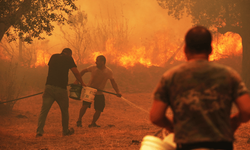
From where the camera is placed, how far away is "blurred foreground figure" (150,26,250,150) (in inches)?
71.7

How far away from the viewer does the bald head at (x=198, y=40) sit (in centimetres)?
194

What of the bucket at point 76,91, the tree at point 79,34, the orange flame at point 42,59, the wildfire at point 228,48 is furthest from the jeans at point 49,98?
the wildfire at point 228,48

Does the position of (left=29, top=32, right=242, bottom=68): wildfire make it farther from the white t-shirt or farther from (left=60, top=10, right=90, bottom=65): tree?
the white t-shirt

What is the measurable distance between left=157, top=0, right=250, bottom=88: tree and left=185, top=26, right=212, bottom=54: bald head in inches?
563

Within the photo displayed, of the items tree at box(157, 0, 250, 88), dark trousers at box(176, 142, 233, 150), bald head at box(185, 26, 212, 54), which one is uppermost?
tree at box(157, 0, 250, 88)

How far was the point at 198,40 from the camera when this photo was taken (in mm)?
A: 1943

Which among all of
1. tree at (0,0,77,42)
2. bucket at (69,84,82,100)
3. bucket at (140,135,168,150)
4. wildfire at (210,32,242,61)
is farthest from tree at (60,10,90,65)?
bucket at (140,135,168,150)

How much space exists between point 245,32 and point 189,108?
49.5 ft

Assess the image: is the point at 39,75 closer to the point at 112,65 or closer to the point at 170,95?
the point at 112,65

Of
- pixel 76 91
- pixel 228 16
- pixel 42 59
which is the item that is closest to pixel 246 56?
pixel 228 16

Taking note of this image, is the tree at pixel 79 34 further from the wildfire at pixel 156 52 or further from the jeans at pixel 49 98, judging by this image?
the jeans at pixel 49 98

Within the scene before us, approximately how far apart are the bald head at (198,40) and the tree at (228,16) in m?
14.3

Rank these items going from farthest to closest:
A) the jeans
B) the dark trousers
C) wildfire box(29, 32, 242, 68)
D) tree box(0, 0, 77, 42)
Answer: wildfire box(29, 32, 242, 68) < tree box(0, 0, 77, 42) < the jeans < the dark trousers

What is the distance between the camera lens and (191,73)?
74.0 inches
